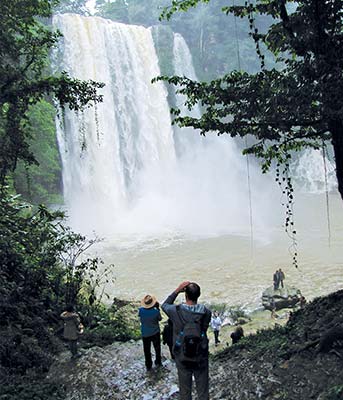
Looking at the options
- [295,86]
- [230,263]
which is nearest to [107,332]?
[295,86]

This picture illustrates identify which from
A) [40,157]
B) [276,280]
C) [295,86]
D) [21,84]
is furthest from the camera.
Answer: [40,157]

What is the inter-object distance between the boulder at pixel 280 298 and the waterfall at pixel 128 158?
33.6ft

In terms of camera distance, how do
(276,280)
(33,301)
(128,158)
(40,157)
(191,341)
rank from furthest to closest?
(128,158) < (40,157) < (276,280) < (33,301) < (191,341)

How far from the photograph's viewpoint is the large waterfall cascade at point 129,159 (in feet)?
91.4

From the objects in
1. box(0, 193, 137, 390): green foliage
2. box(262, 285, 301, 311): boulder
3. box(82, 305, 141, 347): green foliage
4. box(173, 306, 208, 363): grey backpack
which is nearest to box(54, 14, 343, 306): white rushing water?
box(262, 285, 301, 311): boulder

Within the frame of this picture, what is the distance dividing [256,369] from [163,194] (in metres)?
28.5

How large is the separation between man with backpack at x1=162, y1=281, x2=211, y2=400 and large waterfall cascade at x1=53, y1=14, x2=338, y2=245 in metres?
20.5

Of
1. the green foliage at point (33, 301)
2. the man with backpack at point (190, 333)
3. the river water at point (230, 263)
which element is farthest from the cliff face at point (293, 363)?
the river water at point (230, 263)

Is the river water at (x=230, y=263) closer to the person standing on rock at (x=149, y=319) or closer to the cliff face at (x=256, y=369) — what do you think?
the cliff face at (x=256, y=369)

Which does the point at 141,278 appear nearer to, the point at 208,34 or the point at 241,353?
the point at 241,353

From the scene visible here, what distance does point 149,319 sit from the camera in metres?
5.57

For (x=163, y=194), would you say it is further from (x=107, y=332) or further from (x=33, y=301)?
(x=33, y=301)

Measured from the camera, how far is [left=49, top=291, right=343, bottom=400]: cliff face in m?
4.38

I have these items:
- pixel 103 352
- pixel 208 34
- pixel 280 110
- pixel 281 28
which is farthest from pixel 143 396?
pixel 208 34
